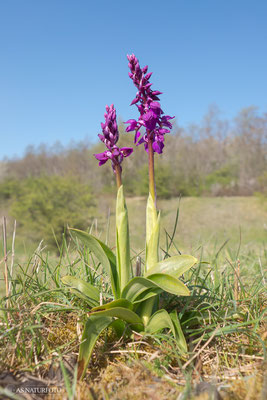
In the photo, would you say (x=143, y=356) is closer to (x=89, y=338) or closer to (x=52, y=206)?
(x=89, y=338)

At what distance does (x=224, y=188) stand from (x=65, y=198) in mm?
23170

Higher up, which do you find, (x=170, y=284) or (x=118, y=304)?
(x=170, y=284)

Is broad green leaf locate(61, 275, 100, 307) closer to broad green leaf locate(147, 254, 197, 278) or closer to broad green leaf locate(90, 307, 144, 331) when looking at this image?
broad green leaf locate(90, 307, 144, 331)

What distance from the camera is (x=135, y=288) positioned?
1.76 m

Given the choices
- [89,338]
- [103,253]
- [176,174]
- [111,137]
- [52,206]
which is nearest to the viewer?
[89,338]

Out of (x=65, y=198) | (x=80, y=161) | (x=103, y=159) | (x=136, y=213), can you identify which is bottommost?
(x=136, y=213)

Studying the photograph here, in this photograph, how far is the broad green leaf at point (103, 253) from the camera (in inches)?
72.5

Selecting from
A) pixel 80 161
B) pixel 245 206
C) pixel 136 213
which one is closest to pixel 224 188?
pixel 245 206

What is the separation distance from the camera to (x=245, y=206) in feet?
89.1

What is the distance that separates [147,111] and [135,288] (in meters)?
1.07

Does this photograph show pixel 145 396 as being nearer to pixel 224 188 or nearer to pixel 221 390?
pixel 221 390

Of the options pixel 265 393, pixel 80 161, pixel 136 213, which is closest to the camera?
pixel 265 393

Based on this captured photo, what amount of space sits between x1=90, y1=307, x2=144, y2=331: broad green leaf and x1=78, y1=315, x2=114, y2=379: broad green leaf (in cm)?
Answer: 4

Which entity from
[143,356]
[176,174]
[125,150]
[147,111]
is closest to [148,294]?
[143,356]
